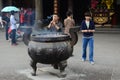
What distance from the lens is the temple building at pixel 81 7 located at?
2260 centimetres

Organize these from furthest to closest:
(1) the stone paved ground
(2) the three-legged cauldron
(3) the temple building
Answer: (3) the temple building < (1) the stone paved ground < (2) the three-legged cauldron

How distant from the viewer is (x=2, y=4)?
24.2 m

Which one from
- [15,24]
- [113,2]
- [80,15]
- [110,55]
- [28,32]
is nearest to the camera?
[28,32]

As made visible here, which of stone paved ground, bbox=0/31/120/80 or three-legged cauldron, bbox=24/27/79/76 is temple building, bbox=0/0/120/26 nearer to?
stone paved ground, bbox=0/31/120/80

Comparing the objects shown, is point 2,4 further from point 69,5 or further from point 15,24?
point 15,24

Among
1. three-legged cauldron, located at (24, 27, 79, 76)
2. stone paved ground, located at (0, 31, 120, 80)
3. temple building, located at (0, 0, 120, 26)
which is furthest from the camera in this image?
temple building, located at (0, 0, 120, 26)

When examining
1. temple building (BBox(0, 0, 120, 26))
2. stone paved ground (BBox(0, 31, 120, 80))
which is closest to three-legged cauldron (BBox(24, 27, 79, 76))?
stone paved ground (BBox(0, 31, 120, 80))

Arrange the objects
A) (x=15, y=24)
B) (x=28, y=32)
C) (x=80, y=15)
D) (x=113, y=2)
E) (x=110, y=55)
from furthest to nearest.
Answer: (x=80, y=15) → (x=113, y=2) → (x=15, y=24) → (x=110, y=55) → (x=28, y=32)

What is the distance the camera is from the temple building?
22.6 metres

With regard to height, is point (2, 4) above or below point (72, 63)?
above

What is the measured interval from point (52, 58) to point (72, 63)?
2.24 m

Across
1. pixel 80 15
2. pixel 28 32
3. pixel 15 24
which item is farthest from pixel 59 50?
pixel 80 15

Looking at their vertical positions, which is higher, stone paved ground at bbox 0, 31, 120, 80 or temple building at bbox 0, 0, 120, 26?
temple building at bbox 0, 0, 120, 26

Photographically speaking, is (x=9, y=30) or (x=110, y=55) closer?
(x=110, y=55)
